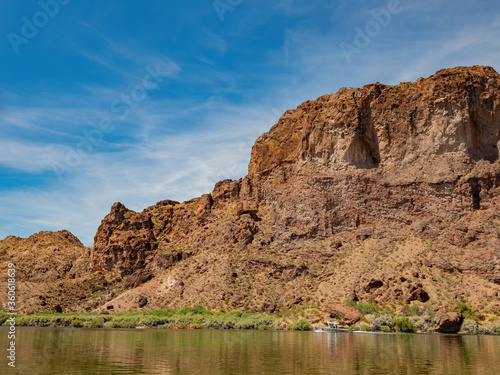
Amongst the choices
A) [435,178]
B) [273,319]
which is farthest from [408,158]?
[273,319]

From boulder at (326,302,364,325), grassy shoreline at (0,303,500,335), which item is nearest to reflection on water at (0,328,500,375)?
grassy shoreline at (0,303,500,335)

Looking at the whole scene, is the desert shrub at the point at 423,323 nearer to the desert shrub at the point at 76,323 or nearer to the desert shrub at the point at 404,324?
the desert shrub at the point at 404,324

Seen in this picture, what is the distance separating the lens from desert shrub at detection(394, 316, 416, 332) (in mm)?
61881

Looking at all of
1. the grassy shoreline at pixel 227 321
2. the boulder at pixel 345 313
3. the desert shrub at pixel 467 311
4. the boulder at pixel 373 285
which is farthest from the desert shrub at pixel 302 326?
the desert shrub at pixel 467 311

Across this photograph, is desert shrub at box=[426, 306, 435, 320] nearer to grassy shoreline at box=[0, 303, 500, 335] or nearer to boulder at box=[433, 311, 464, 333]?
grassy shoreline at box=[0, 303, 500, 335]

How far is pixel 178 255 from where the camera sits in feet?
336

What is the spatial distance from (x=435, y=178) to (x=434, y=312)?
3210 centimetres

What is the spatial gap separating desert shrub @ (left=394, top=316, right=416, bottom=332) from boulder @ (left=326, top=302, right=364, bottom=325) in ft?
17.6

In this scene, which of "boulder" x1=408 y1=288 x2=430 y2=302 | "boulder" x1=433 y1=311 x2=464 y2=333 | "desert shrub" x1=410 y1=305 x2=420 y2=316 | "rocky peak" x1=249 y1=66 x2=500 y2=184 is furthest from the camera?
"rocky peak" x1=249 y1=66 x2=500 y2=184

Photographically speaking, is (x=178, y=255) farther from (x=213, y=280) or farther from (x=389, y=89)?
(x=389, y=89)

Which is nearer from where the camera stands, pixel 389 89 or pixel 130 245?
pixel 389 89

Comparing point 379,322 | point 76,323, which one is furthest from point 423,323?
point 76,323

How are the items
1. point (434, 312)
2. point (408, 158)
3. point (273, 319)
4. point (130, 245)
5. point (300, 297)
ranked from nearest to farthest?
point (434, 312) < point (273, 319) < point (300, 297) < point (408, 158) < point (130, 245)

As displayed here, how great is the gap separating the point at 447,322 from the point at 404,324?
5.32m
